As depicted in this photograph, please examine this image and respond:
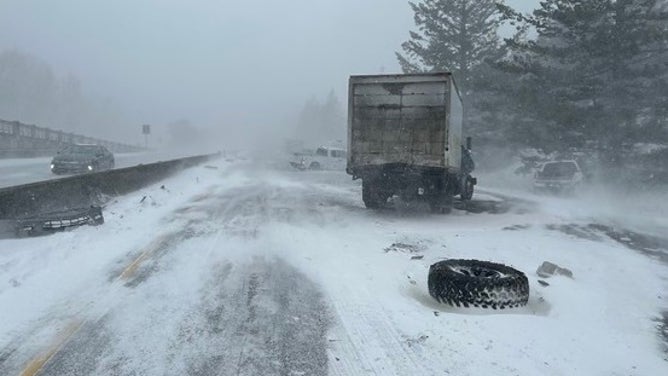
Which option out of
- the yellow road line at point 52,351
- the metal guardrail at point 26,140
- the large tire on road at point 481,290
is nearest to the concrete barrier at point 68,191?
the yellow road line at point 52,351

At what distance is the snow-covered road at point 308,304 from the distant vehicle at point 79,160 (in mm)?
15729

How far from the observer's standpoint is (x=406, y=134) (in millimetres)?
13977

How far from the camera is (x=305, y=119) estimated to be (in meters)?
154

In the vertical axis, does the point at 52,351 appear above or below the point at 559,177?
below

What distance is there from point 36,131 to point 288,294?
1871 inches

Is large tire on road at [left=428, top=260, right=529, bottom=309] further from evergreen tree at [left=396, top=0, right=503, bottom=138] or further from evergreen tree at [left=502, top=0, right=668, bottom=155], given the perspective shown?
evergreen tree at [left=396, top=0, right=503, bottom=138]

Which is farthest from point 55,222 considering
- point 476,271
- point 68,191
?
point 476,271

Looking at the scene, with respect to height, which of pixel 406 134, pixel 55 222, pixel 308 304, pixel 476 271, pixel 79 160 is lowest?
pixel 308 304

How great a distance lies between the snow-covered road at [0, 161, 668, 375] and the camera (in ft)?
16.2

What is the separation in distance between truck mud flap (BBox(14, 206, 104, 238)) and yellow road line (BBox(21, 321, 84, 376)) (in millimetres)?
5359

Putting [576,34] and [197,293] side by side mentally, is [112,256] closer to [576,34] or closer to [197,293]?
[197,293]

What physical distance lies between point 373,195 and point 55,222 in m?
8.19

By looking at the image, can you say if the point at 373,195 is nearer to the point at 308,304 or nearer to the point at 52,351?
the point at 308,304

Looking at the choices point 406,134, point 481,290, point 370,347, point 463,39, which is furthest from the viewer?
point 463,39
